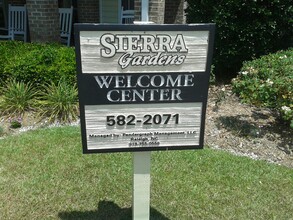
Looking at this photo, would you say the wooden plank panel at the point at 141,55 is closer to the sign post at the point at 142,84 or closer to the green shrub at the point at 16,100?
the sign post at the point at 142,84

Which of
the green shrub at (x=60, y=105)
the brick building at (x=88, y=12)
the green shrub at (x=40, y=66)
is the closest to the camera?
the green shrub at (x=60, y=105)

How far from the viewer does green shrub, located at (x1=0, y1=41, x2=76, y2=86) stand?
5125mm

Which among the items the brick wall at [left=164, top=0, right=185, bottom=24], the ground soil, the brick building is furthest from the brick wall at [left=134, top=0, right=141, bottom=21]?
the brick wall at [left=164, top=0, right=185, bottom=24]

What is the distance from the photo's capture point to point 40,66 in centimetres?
513

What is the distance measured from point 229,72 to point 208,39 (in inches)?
198

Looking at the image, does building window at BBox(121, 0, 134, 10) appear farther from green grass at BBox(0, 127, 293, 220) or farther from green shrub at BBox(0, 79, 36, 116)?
green grass at BBox(0, 127, 293, 220)

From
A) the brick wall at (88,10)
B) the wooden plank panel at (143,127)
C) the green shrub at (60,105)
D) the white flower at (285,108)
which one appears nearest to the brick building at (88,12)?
the brick wall at (88,10)

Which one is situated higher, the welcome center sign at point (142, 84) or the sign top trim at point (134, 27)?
the sign top trim at point (134, 27)

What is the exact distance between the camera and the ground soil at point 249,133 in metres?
4.13

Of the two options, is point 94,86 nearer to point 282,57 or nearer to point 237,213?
point 237,213

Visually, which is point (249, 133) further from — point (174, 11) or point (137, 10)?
point (174, 11)

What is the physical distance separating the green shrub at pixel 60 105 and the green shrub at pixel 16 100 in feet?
0.73

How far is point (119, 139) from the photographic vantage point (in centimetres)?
224

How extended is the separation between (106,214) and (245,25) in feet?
14.0
